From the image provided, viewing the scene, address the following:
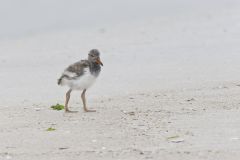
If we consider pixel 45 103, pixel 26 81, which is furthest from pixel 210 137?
pixel 26 81

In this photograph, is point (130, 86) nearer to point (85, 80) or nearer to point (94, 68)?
point (94, 68)

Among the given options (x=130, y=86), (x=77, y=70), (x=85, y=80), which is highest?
(x=77, y=70)

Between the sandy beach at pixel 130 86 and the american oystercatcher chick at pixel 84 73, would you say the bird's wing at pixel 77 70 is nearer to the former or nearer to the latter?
the american oystercatcher chick at pixel 84 73

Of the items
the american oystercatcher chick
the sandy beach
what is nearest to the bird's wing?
the american oystercatcher chick

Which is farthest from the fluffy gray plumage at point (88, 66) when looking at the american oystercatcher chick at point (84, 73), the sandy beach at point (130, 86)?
the sandy beach at point (130, 86)

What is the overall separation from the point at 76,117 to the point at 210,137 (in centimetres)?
227

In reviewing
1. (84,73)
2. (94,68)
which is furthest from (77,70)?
(94,68)

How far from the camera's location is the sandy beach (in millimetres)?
8641

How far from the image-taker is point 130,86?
13.3m

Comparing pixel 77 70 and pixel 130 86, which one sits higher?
pixel 77 70

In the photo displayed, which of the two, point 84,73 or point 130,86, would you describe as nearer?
point 84,73

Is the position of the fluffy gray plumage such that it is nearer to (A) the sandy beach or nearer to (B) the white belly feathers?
(B) the white belly feathers

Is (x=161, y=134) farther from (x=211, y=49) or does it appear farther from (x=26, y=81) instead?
(x=211, y=49)

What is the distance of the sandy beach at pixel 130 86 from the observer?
8.64 m
